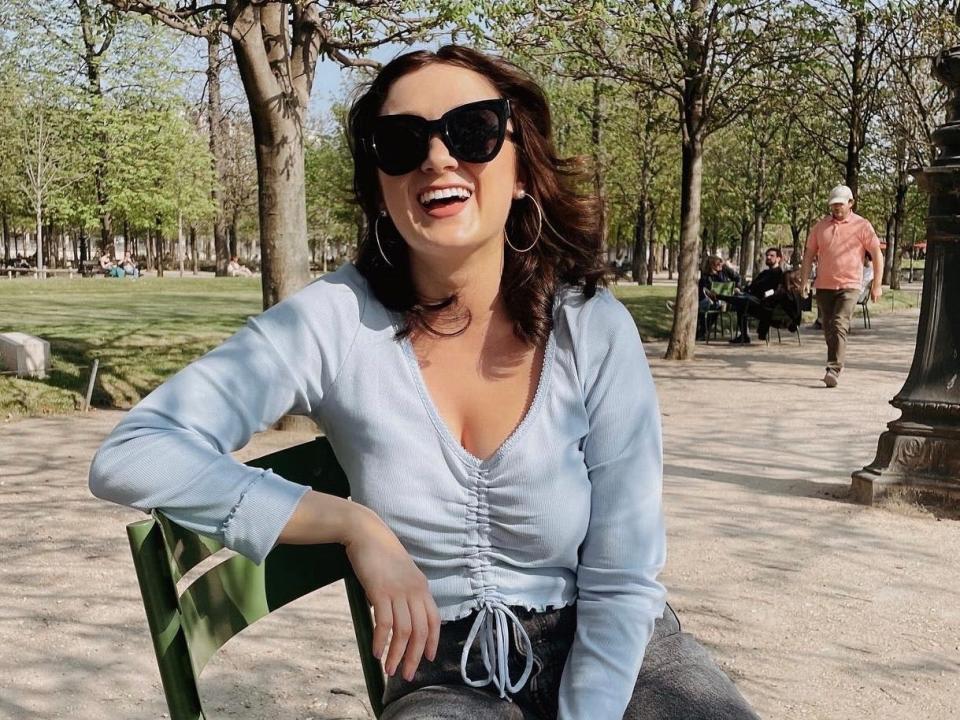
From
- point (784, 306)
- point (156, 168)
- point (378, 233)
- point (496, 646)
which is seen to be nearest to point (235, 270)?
point (156, 168)

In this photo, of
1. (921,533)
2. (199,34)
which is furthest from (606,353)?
(199,34)

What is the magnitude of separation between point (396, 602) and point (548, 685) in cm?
39

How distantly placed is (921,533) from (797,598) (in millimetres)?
1469

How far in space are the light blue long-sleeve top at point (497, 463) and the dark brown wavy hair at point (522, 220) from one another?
8cm

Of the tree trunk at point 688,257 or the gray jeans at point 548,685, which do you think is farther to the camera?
the tree trunk at point 688,257

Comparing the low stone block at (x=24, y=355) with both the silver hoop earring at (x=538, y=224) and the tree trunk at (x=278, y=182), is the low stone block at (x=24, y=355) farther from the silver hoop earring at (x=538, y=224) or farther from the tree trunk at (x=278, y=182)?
the silver hoop earring at (x=538, y=224)

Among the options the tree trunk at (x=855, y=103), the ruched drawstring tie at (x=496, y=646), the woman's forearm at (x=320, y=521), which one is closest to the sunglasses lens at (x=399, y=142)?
the woman's forearm at (x=320, y=521)

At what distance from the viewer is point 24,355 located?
→ 11031mm

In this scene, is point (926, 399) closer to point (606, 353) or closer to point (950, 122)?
point (950, 122)

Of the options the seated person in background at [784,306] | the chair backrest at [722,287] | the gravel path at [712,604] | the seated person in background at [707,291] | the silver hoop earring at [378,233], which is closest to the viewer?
the silver hoop earring at [378,233]

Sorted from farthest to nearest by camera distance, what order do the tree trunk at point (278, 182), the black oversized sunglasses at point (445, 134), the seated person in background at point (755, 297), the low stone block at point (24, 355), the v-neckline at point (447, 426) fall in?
the seated person in background at point (755, 297)
the low stone block at point (24, 355)
the tree trunk at point (278, 182)
the black oversized sunglasses at point (445, 134)
the v-neckline at point (447, 426)

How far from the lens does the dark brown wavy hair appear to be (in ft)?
6.95

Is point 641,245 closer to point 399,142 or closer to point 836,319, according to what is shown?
point 836,319

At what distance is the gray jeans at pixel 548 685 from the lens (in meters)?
1.81
